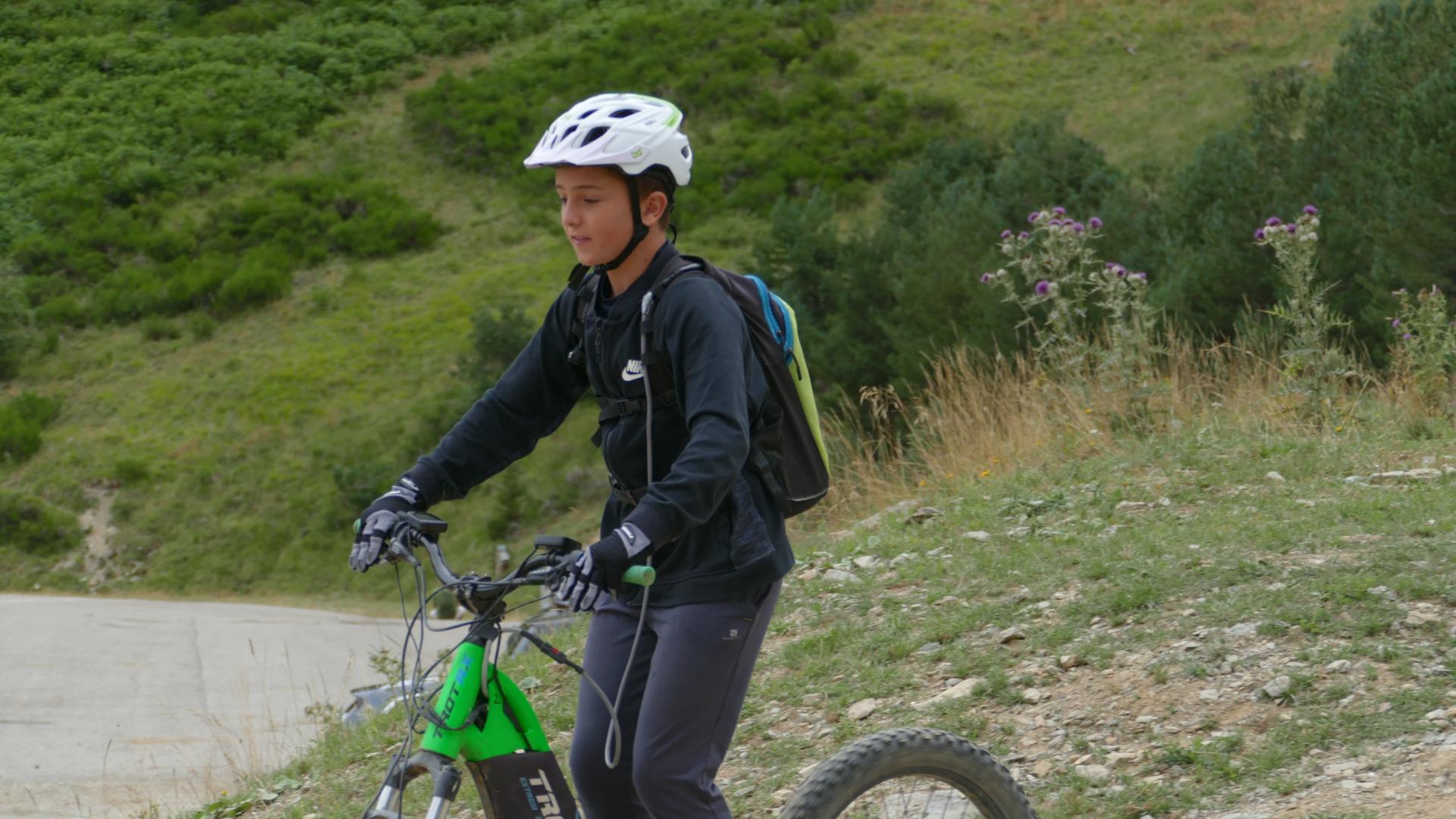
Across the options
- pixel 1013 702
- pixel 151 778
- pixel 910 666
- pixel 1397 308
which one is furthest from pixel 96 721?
pixel 1397 308

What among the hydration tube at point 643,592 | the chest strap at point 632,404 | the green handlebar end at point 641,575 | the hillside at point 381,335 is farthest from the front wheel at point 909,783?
the hillside at point 381,335

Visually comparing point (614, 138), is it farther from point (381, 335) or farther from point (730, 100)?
point (730, 100)

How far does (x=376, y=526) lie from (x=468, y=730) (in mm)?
421

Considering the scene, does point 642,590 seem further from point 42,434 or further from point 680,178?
point 42,434

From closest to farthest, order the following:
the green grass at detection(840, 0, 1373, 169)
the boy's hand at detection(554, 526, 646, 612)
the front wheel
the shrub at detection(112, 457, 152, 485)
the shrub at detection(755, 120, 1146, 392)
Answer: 1. the boy's hand at detection(554, 526, 646, 612)
2. the front wheel
3. the shrub at detection(755, 120, 1146, 392)
4. the shrub at detection(112, 457, 152, 485)
5. the green grass at detection(840, 0, 1373, 169)

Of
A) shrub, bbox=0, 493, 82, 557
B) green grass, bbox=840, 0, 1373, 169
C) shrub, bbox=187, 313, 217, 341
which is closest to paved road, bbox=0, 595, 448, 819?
shrub, bbox=0, 493, 82, 557

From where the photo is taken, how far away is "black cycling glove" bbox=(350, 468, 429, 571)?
2.48 metres

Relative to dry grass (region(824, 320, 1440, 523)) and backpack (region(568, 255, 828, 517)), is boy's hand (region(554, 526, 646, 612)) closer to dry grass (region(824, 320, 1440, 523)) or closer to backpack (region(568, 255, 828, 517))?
backpack (region(568, 255, 828, 517))

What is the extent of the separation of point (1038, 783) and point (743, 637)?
172cm

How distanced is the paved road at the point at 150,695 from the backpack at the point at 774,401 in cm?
428

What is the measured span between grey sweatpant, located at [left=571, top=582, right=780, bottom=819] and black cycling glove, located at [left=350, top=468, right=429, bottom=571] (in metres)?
0.43

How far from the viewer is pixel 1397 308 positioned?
12531 mm

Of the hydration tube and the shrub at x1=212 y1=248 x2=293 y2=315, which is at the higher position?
the hydration tube

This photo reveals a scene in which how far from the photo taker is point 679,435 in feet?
8.34
